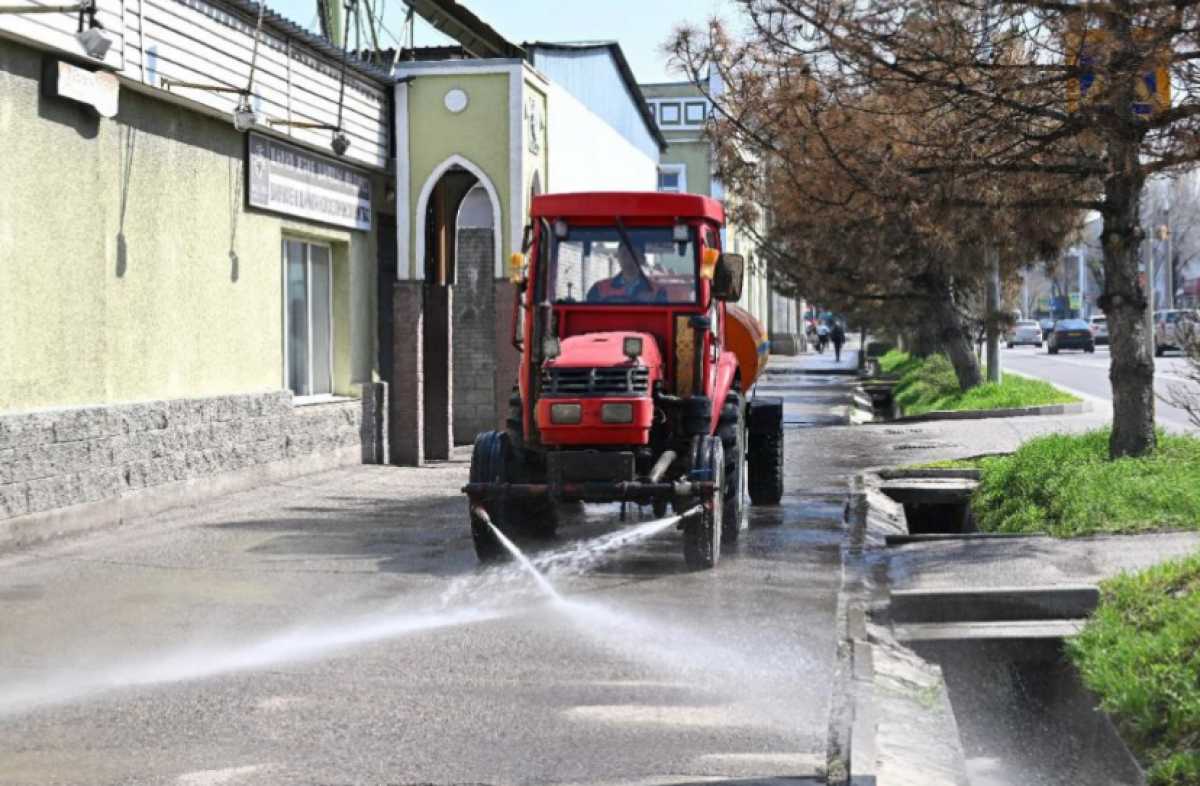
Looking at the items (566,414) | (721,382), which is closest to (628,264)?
(721,382)

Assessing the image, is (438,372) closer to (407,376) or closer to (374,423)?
(407,376)

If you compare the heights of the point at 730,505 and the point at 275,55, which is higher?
the point at 275,55

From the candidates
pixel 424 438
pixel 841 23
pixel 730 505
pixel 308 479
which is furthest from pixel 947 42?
pixel 424 438

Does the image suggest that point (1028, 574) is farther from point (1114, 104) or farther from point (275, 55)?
point (275, 55)

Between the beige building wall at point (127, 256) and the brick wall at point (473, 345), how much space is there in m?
6.21

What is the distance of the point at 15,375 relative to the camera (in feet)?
40.8

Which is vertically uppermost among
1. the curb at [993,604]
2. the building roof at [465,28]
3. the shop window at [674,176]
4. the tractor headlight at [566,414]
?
the shop window at [674,176]

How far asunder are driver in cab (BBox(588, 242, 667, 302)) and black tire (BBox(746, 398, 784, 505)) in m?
2.94

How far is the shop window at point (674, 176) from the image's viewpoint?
6788cm

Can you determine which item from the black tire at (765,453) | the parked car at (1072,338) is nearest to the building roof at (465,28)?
the black tire at (765,453)

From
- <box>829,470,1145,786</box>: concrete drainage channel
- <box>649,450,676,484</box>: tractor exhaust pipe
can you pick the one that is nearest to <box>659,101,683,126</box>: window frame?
<box>649,450,676,484</box>: tractor exhaust pipe

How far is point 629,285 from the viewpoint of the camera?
41.4 feet

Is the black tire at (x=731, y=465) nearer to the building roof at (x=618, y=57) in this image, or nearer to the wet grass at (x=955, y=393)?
the wet grass at (x=955, y=393)

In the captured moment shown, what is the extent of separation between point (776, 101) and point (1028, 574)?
6.26 metres
